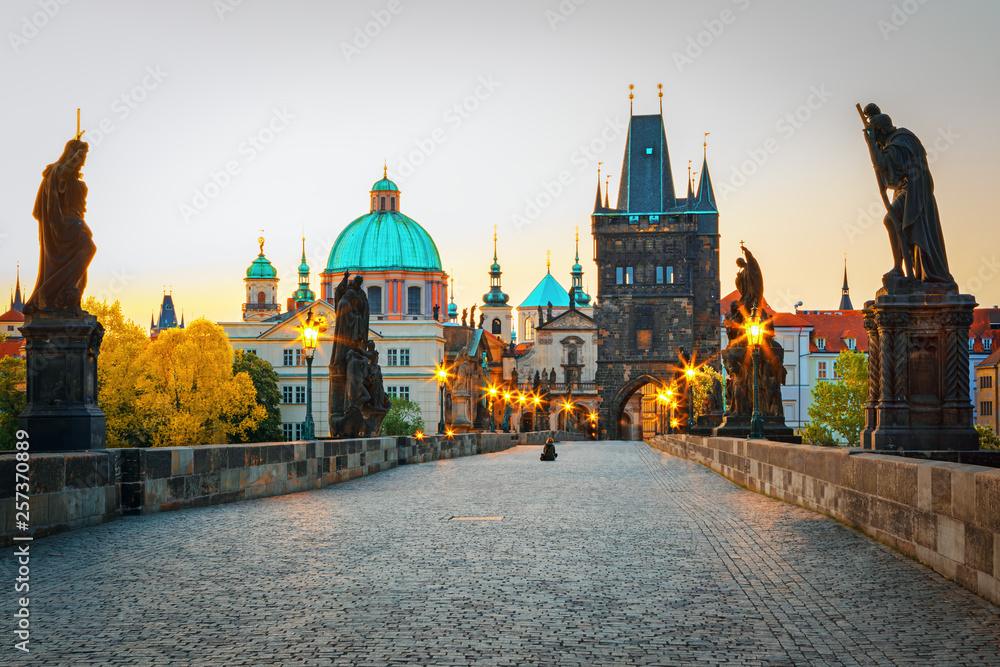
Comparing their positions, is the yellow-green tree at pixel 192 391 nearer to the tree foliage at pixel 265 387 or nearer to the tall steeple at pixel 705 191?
the tree foliage at pixel 265 387

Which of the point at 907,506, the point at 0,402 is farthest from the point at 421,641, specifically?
the point at 0,402

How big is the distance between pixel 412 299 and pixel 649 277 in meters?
33.0

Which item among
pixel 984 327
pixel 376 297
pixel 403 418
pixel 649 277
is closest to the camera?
pixel 649 277

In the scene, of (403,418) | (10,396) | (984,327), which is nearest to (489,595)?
(10,396)

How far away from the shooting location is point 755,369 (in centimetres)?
2292

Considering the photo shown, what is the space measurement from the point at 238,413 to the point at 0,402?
14.1m

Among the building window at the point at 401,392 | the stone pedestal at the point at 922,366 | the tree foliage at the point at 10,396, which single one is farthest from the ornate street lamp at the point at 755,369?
the building window at the point at 401,392

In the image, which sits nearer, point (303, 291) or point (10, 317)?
point (303, 291)

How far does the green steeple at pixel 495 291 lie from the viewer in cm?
17100

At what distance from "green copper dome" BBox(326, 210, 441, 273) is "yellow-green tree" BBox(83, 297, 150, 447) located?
62.5 metres

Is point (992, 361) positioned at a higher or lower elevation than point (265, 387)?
higher

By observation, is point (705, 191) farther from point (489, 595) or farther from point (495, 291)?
point (489, 595)

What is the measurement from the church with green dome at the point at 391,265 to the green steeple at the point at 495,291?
46.1 metres

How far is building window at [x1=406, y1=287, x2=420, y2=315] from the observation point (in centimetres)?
12012
